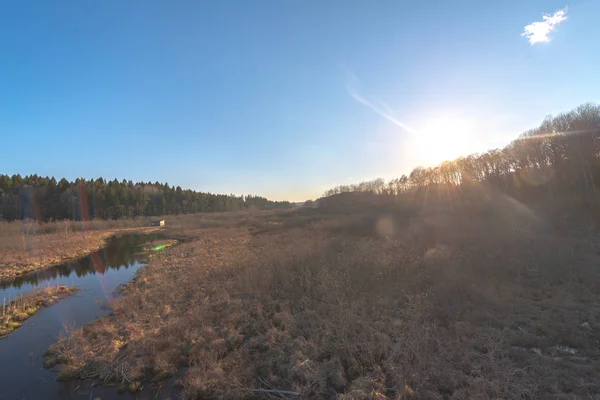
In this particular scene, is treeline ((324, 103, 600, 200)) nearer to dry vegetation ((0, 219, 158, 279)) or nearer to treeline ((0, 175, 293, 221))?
dry vegetation ((0, 219, 158, 279))

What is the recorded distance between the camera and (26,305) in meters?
13.4

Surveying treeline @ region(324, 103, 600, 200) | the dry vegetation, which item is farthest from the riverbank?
treeline @ region(324, 103, 600, 200)

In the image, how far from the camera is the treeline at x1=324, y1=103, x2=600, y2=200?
1341 inches

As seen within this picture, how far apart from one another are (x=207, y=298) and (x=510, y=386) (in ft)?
36.6

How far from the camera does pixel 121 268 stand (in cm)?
2345

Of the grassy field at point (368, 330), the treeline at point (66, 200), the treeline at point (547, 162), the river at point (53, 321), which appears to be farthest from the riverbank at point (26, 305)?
the treeline at point (66, 200)

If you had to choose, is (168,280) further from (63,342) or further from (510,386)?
(510,386)

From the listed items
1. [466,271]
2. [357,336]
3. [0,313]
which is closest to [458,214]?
[466,271]

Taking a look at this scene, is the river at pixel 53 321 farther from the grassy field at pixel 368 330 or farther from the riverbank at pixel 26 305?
the grassy field at pixel 368 330

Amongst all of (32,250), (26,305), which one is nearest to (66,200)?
(32,250)

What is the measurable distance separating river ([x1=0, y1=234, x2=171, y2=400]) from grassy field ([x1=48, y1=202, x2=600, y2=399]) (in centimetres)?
48

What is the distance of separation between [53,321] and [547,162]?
187ft

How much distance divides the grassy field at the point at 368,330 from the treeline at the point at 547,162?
2769cm

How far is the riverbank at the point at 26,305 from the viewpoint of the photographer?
11.4 metres
